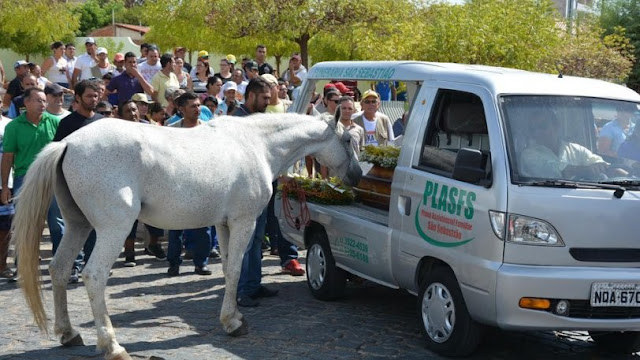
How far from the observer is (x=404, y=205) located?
25.9 ft

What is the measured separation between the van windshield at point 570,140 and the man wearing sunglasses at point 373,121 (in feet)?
14.3

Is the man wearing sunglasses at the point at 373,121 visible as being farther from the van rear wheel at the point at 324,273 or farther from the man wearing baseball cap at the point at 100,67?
the man wearing baseball cap at the point at 100,67

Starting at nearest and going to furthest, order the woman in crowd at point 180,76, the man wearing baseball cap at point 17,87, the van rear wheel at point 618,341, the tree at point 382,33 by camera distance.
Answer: the van rear wheel at point 618,341 → the man wearing baseball cap at point 17,87 → the woman in crowd at point 180,76 → the tree at point 382,33

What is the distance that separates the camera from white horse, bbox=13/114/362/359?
7.05m

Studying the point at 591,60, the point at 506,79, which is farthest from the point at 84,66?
the point at 591,60

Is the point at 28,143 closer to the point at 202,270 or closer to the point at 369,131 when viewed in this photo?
the point at 202,270

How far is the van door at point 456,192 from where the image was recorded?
6.75 meters

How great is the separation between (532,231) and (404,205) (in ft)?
4.97

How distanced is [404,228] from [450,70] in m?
1.39

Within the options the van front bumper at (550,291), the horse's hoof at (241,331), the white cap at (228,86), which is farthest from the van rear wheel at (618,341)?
the white cap at (228,86)

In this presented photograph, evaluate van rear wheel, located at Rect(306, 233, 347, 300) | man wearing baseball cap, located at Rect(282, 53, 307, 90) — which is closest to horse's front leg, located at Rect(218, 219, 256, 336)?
van rear wheel, located at Rect(306, 233, 347, 300)

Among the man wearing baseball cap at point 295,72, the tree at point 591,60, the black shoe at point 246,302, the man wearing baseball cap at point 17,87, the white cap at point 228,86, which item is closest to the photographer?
the black shoe at point 246,302

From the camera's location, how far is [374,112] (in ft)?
38.5

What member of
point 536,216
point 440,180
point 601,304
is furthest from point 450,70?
point 601,304
